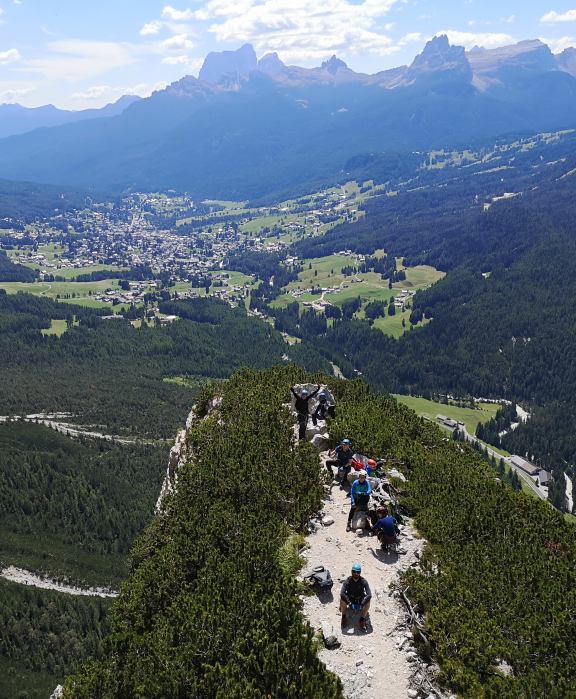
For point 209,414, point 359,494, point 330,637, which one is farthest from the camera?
point 209,414

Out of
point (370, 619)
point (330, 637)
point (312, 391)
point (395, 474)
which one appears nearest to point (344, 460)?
point (395, 474)

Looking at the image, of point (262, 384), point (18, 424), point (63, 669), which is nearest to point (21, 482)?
point (18, 424)

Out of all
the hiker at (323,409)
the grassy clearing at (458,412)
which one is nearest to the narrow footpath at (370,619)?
Answer: the hiker at (323,409)

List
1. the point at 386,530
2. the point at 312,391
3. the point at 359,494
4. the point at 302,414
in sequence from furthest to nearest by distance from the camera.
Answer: the point at 312,391 < the point at 302,414 < the point at 359,494 < the point at 386,530

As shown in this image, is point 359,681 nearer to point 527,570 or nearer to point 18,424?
point 527,570

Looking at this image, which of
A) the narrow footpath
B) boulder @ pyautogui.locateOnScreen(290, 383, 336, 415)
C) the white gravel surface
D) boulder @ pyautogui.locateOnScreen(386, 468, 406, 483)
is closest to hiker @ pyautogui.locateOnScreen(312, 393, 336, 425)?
boulder @ pyautogui.locateOnScreen(290, 383, 336, 415)

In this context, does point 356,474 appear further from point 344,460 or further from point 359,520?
point 359,520
